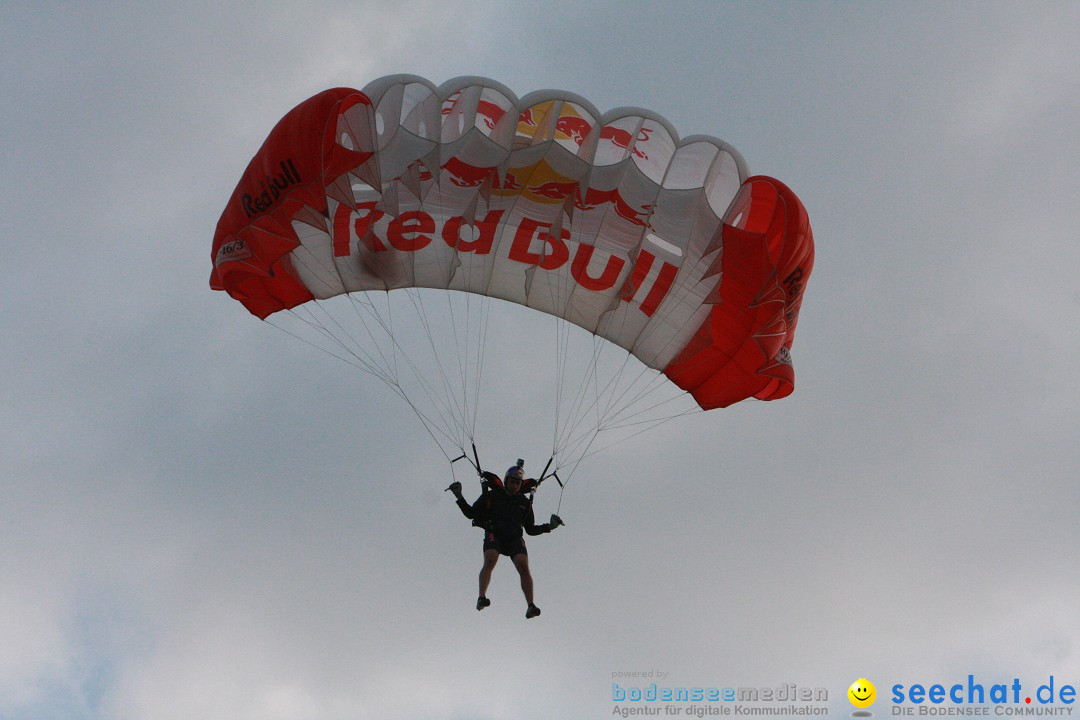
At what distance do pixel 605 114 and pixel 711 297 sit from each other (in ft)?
7.84

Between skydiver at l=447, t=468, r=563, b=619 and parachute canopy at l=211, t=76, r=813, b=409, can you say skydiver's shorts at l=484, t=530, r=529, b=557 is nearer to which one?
skydiver at l=447, t=468, r=563, b=619

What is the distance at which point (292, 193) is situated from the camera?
13602 millimetres

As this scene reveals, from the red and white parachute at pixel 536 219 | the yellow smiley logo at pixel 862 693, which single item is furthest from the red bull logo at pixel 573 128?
the yellow smiley logo at pixel 862 693

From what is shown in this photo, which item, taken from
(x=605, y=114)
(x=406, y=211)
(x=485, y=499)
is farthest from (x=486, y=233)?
(x=485, y=499)

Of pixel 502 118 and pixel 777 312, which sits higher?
pixel 502 118

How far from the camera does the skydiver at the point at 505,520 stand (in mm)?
13375

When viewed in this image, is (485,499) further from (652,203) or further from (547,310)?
(652,203)

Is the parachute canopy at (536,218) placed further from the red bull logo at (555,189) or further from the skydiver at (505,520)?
the skydiver at (505,520)

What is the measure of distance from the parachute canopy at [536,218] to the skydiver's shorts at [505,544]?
3.06 m

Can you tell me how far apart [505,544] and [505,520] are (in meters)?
0.27

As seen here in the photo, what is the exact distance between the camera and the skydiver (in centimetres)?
1338

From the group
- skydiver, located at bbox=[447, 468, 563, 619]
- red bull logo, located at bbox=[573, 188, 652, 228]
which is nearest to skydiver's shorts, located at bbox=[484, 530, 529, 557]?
skydiver, located at bbox=[447, 468, 563, 619]

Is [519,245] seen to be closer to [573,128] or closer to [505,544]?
[573,128]

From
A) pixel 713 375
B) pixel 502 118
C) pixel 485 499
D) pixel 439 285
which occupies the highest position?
pixel 502 118
